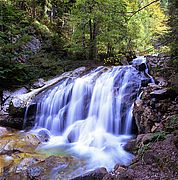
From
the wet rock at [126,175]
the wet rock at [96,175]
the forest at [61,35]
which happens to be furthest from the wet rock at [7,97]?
the wet rock at [126,175]

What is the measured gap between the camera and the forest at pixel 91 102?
548 cm

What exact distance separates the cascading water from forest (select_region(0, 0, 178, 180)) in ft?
0.12

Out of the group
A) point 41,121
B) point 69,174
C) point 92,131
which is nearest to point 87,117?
point 92,131

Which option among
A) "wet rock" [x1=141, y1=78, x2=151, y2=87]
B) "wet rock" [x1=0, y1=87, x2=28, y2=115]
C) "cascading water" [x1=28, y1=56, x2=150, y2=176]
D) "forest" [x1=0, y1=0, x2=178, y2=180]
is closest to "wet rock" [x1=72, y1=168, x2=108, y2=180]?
"forest" [x1=0, y1=0, x2=178, y2=180]

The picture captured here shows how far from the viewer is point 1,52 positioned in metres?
11.7

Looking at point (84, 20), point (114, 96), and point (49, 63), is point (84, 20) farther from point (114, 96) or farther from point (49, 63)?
point (114, 96)

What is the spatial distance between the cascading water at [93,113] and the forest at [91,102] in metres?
0.04

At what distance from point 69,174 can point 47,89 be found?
617 cm

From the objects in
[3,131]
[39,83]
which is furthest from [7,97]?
[3,131]

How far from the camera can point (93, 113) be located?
9648 millimetres

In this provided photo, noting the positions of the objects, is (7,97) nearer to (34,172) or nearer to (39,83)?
(39,83)

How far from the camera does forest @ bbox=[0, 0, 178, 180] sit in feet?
18.0

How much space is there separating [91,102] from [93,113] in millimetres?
554

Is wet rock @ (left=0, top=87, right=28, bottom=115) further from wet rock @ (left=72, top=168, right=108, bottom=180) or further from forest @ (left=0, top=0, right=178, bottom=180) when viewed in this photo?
wet rock @ (left=72, top=168, right=108, bottom=180)
